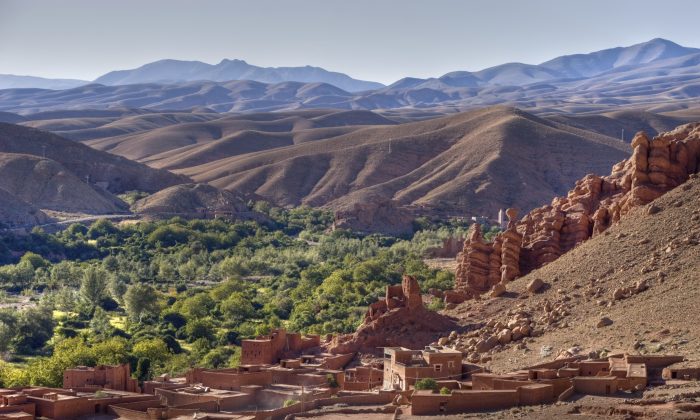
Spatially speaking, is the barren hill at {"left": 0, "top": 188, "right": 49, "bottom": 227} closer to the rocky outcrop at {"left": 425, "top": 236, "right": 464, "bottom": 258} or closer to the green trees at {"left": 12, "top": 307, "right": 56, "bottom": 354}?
the rocky outcrop at {"left": 425, "top": 236, "right": 464, "bottom": 258}

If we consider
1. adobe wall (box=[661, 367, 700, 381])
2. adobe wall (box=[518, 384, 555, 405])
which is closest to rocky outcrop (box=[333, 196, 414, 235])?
adobe wall (box=[661, 367, 700, 381])

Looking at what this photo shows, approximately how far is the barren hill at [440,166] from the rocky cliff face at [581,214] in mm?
63641

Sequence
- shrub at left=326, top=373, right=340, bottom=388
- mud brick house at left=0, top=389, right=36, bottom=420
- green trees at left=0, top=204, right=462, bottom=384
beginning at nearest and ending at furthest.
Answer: mud brick house at left=0, top=389, right=36, bottom=420, shrub at left=326, top=373, right=340, bottom=388, green trees at left=0, top=204, right=462, bottom=384

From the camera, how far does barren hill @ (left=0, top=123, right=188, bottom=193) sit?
133 m

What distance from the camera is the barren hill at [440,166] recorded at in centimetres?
11831

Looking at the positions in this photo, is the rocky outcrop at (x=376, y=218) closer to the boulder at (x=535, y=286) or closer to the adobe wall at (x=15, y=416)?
the boulder at (x=535, y=286)

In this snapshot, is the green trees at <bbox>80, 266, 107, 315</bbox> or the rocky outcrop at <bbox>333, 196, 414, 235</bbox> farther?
the rocky outcrop at <bbox>333, 196, 414, 235</bbox>

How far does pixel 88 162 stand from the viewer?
5408 inches

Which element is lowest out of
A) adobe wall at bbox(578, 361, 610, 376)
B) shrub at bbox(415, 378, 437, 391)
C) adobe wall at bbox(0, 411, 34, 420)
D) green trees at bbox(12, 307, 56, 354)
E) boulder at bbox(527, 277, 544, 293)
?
green trees at bbox(12, 307, 56, 354)

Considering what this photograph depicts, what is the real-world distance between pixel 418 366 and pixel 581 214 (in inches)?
473

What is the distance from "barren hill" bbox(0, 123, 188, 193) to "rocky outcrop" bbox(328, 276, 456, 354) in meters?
89.5

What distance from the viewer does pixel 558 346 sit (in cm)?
3694

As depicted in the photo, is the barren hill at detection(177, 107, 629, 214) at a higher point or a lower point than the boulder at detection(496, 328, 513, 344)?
higher

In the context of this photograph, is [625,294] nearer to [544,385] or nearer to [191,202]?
[544,385]
